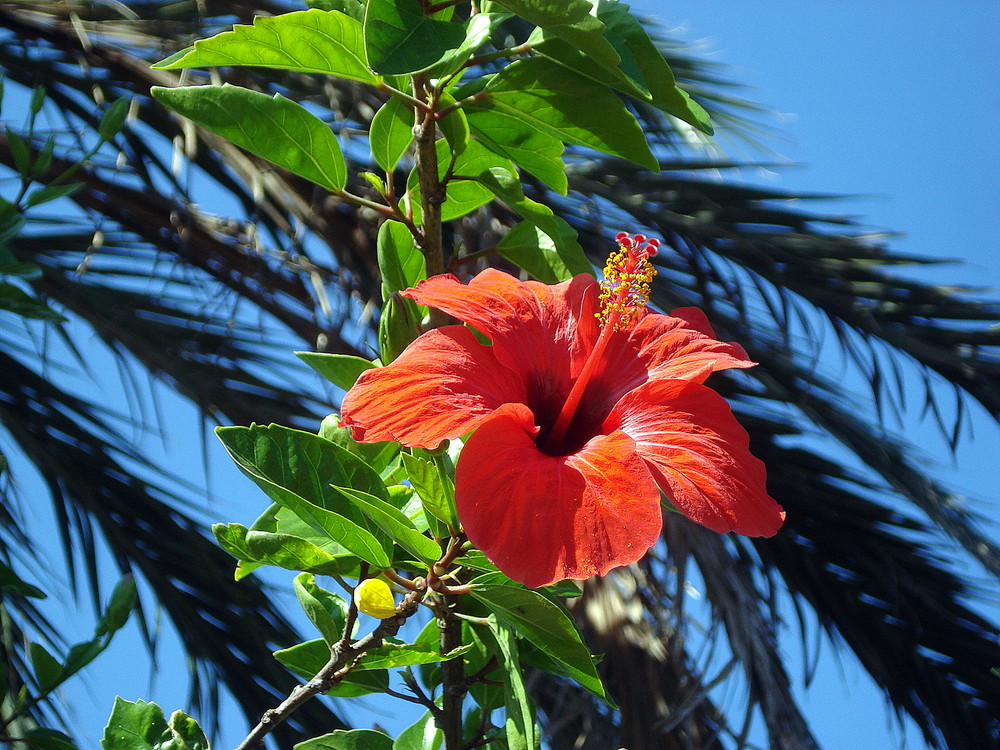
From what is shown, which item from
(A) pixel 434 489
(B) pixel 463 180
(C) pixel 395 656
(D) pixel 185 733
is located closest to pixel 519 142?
(B) pixel 463 180

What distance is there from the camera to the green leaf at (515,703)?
535 millimetres

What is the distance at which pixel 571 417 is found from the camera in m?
0.62

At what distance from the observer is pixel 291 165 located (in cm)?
67

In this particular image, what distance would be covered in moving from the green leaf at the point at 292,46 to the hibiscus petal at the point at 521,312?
16 centimetres

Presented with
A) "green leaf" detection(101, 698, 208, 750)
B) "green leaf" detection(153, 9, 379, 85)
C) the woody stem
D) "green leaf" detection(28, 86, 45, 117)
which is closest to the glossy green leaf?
"green leaf" detection(101, 698, 208, 750)

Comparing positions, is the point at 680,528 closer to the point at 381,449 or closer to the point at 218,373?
the point at 218,373

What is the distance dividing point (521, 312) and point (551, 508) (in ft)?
0.57

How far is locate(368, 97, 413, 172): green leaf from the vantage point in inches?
27.9

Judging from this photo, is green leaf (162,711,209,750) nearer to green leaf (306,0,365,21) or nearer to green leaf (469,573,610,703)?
green leaf (469,573,610,703)

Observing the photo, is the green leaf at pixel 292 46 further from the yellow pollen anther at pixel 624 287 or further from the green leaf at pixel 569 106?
the yellow pollen anther at pixel 624 287

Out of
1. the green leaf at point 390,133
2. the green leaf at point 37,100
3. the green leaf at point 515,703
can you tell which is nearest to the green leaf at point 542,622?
the green leaf at point 515,703

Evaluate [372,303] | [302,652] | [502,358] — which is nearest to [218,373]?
[372,303]

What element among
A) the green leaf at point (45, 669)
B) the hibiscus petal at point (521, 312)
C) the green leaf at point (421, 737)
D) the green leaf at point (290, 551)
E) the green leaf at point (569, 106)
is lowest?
the green leaf at point (45, 669)

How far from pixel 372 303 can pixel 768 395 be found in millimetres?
901
